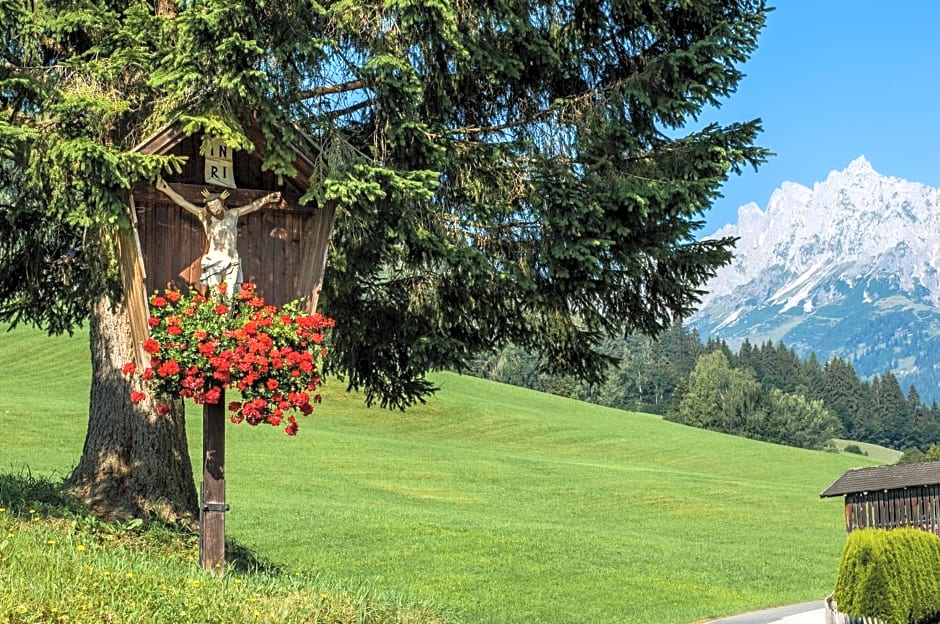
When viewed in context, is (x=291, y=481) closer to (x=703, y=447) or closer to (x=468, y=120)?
(x=468, y=120)

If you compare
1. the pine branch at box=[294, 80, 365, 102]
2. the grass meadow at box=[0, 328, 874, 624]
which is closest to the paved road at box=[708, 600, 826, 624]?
the grass meadow at box=[0, 328, 874, 624]

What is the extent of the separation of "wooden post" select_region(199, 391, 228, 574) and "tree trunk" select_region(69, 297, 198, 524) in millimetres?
2987

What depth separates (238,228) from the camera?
32.6 feet

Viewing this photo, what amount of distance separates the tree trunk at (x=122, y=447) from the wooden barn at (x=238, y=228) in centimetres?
248

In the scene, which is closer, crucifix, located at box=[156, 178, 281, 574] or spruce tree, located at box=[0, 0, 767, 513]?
crucifix, located at box=[156, 178, 281, 574]

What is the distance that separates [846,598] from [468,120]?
7405 mm

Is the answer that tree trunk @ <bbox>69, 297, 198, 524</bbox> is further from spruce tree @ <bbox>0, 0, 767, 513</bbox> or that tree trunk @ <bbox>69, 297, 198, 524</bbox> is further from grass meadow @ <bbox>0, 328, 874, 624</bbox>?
grass meadow @ <bbox>0, 328, 874, 624</bbox>

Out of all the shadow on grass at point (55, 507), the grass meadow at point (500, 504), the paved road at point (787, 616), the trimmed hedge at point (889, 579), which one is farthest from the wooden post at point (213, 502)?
the paved road at point (787, 616)

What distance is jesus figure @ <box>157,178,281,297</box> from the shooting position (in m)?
9.39

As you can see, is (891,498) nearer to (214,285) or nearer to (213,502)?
(213,502)

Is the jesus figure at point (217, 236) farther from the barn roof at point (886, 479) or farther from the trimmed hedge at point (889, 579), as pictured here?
the barn roof at point (886, 479)

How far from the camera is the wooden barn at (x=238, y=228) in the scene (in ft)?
31.3

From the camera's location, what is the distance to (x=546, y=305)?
12922 millimetres

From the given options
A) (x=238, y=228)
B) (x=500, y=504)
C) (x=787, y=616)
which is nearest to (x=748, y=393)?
(x=500, y=504)
